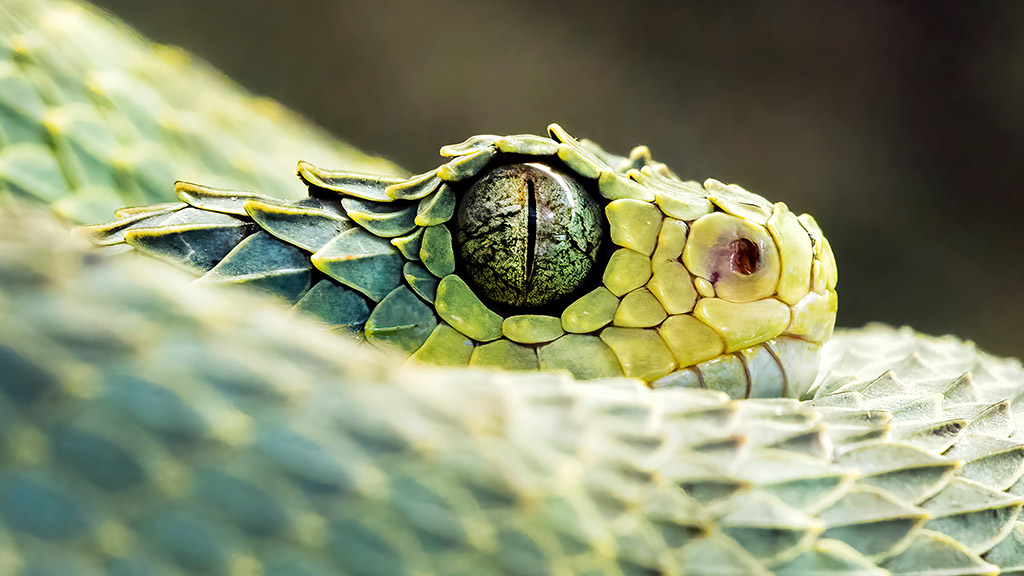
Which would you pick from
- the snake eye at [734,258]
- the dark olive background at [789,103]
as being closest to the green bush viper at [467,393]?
the snake eye at [734,258]

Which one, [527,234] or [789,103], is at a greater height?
[789,103]

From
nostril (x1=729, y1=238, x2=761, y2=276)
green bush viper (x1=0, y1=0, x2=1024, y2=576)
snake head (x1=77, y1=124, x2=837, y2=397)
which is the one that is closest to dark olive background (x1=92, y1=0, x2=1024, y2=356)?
green bush viper (x1=0, y1=0, x2=1024, y2=576)

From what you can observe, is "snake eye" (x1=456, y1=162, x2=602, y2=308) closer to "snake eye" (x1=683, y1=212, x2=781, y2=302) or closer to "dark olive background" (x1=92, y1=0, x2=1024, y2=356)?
"snake eye" (x1=683, y1=212, x2=781, y2=302)

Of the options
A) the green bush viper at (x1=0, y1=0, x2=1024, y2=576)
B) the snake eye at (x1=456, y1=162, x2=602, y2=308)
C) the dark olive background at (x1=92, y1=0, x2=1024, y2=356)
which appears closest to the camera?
the green bush viper at (x1=0, y1=0, x2=1024, y2=576)

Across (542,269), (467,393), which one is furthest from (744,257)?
(467,393)

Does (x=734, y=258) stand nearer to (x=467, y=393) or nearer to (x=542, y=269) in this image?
(x=542, y=269)

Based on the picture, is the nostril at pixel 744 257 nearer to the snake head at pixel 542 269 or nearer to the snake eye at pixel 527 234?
the snake head at pixel 542 269

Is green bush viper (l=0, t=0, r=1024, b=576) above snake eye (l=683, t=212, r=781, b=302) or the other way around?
the other way around
